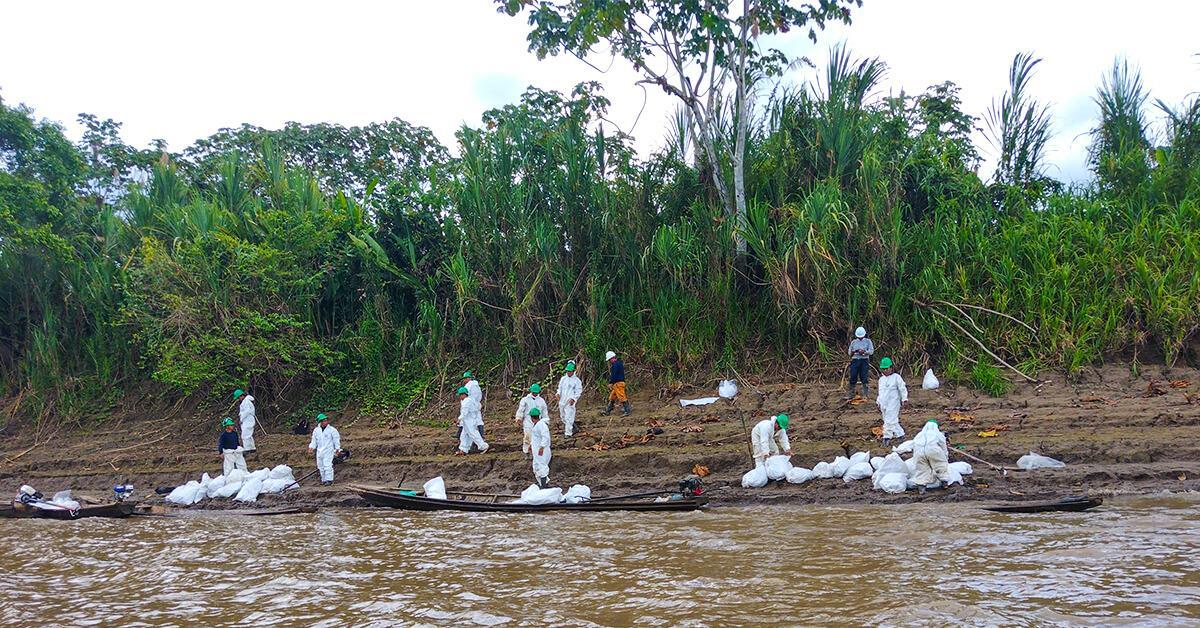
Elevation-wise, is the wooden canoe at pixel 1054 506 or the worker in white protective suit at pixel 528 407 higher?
the worker in white protective suit at pixel 528 407

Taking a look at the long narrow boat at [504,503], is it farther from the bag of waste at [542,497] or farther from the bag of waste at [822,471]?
the bag of waste at [822,471]

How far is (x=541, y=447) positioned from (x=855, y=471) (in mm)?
4110

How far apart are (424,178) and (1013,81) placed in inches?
497

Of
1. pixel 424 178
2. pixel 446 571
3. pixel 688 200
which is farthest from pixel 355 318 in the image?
pixel 446 571

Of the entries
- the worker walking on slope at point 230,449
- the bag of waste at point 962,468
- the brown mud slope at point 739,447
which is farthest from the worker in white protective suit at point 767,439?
the worker walking on slope at point 230,449

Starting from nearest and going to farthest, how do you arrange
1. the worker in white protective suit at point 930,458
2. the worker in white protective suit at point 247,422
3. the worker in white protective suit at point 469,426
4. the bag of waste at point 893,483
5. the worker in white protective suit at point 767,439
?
the worker in white protective suit at point 930,458, the bag of waste at point 893,483, the worker in white protective suit at point 767,439, the worker in white protective suit at point 469,426, the worker in white protective suit at point 247,422

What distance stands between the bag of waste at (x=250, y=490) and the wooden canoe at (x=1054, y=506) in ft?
32.9

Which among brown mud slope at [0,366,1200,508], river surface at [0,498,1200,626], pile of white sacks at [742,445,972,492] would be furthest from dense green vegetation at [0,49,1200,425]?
river surface at [0,498,1200,626]

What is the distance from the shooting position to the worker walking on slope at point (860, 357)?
12461 mm

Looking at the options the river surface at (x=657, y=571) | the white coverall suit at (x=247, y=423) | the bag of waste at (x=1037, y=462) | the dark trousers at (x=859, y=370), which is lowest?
the river surface at (x=657, y=571)

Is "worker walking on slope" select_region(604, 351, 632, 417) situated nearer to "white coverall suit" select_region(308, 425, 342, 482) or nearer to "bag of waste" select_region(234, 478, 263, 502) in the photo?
"white coverall suit" select_region(308, 425, 342, 482)

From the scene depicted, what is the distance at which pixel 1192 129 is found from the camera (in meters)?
14.5

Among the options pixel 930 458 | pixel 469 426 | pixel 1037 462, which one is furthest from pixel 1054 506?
pixel 469 426

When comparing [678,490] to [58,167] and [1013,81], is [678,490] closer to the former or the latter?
[1013,81]
